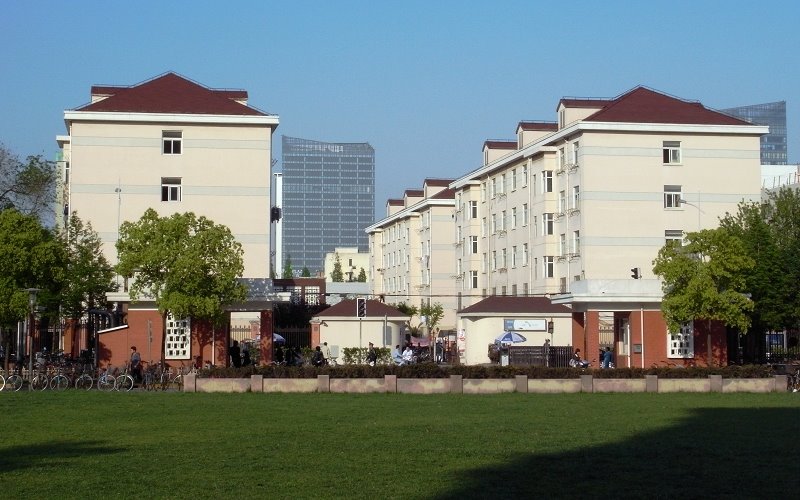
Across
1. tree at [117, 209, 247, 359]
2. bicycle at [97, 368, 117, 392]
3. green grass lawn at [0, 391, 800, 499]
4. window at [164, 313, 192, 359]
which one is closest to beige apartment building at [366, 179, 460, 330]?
window at [164, 313, 192, 359]

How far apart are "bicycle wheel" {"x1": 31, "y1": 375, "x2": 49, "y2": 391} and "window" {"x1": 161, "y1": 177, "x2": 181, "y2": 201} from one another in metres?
19.5

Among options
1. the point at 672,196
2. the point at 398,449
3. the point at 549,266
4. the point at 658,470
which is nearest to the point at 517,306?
the point at 549,266

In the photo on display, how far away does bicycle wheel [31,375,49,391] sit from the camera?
4197cm

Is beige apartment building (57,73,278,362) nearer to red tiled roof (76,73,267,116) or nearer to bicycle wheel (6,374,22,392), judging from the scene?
red tiled roof (76,73,267,116)

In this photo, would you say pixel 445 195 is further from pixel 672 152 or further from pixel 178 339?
pixel 178 339

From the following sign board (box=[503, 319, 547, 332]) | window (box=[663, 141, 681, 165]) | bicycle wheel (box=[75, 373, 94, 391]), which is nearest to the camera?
bicycle wheel (box=[75, 373, 94, 391])

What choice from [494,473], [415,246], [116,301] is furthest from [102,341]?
[415,246]

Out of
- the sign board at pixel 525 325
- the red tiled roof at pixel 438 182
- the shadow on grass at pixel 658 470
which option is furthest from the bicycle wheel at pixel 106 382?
the red tiled roof at pixel 438 182

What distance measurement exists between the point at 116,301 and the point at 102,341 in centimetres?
617

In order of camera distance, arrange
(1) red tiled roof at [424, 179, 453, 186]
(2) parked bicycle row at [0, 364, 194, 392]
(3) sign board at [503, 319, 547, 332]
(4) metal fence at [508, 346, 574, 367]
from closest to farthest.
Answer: (2) parked bicycle row at [0, 364, 194, 392], (4) metal fence at [508, 346, 574, 367], (3) sign board at [503, 319, 547, 332], (1) red tiled roof at [424, 179, 453, 186]

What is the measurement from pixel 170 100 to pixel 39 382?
23.4 metres

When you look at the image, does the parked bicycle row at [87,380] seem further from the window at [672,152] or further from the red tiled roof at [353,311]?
the window at [672,152]

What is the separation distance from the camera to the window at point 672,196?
6738 centimetres

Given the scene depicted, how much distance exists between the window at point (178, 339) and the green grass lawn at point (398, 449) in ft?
58.1
